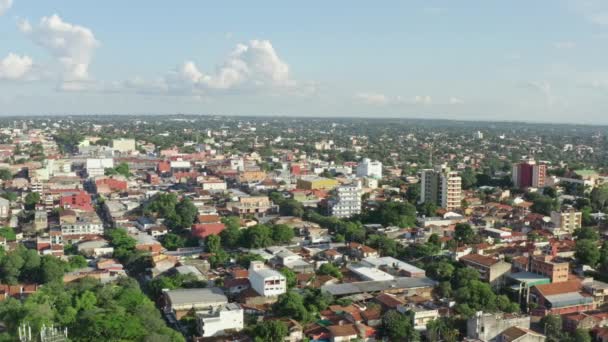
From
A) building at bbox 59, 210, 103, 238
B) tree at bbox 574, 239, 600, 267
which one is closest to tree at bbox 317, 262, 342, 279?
tree at bbox 574, 239, 600, 267

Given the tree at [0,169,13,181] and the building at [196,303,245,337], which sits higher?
the tree at [0,169,13,181]

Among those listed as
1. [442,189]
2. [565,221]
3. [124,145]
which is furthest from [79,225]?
[124,145]

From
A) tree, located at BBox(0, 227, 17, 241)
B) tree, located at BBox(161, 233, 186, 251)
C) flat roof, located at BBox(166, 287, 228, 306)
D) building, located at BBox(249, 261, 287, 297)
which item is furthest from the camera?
tree, located at BBox(0, 227, 17, 241)

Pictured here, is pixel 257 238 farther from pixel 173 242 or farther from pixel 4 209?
pixel 4 209

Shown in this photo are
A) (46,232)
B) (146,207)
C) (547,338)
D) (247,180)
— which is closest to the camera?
(547,338)

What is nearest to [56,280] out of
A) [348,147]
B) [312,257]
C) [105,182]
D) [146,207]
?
[312,257]

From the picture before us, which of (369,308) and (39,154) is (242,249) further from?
(39,154)

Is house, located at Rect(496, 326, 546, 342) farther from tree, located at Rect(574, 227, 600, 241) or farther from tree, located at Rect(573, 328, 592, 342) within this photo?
tree, located at Rect(574, 227, 600, 241)
